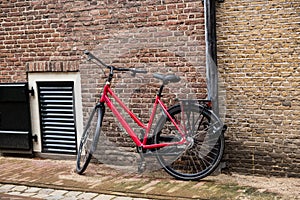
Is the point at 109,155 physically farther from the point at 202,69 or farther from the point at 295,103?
the point at 295,103

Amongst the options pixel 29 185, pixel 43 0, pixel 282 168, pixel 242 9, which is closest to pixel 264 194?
pixel 282 168

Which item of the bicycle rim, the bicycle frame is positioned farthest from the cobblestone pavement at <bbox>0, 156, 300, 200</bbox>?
the bicycle frame

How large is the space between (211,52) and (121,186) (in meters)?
1.87

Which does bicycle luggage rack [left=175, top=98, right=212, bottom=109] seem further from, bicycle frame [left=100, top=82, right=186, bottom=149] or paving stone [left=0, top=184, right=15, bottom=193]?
paving stone [left=0, top=184, right=15, bottom=193]

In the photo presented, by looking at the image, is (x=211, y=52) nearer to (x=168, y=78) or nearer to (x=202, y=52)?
(x=202, y=52)

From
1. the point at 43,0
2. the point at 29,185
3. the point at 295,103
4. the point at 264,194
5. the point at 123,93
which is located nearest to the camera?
the point at 264,194

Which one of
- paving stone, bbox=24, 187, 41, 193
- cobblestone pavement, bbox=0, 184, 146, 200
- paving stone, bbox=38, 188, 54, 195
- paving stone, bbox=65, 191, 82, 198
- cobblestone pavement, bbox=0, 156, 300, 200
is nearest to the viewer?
cobblestone pavement, bbox=0, 156, 300, 200

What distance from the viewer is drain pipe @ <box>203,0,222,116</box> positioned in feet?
20.4

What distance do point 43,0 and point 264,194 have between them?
4.12m

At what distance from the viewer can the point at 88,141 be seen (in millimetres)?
7395

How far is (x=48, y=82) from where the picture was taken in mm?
7691

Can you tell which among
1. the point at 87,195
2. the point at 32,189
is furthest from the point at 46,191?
the point at 87,195

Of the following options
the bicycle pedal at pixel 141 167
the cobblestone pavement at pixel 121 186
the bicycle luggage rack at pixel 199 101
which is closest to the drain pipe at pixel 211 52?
the bicycle luggage rack at pixel 199 101

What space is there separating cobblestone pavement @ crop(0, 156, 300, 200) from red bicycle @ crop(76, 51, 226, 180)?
0.68 feet
